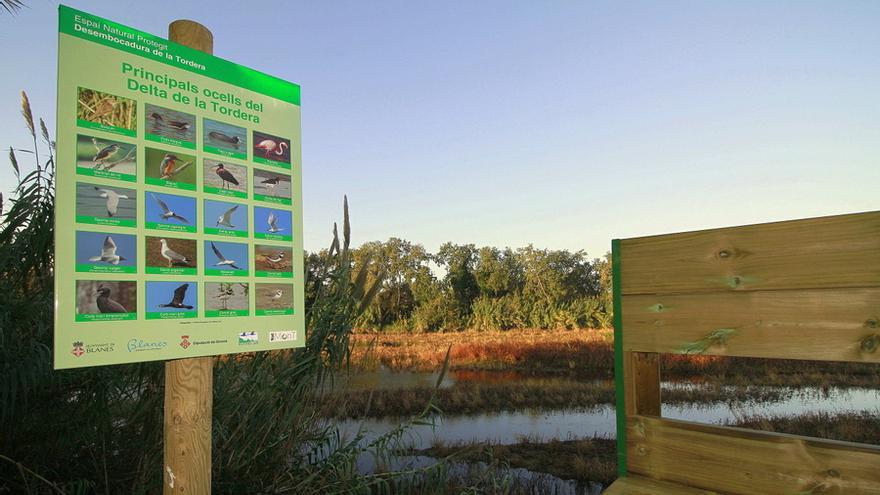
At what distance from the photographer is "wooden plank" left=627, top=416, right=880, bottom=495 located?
128 cm

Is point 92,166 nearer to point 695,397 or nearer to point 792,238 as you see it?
point 792,238

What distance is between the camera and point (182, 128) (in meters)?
2.12

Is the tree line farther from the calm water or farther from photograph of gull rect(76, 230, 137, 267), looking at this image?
photograph of gull rect(76, 230, 137, 267)

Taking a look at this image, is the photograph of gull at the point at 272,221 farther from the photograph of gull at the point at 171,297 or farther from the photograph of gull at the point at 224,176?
the photograph of gull at the point at 171,297

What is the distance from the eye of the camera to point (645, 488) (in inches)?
62.7

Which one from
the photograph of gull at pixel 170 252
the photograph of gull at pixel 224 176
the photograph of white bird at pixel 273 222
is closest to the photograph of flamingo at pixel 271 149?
the photograph of gull at pixel 224 176

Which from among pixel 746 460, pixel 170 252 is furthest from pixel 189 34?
pixel 746 460

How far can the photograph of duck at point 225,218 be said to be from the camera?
7.06ft

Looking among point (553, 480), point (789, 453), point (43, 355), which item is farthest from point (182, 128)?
point (553, 480)

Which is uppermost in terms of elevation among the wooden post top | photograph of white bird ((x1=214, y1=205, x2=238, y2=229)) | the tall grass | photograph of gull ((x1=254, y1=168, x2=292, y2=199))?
the wooden post top

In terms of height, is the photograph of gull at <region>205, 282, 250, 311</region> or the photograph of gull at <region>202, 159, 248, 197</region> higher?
the photograph of gull at <region>202, 159, 248, 197</region>

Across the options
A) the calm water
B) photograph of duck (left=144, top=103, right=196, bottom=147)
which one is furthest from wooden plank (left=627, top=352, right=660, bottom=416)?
the calm water

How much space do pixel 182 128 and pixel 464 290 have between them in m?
34.0

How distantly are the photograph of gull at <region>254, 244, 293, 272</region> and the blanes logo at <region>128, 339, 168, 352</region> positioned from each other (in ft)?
1.48
